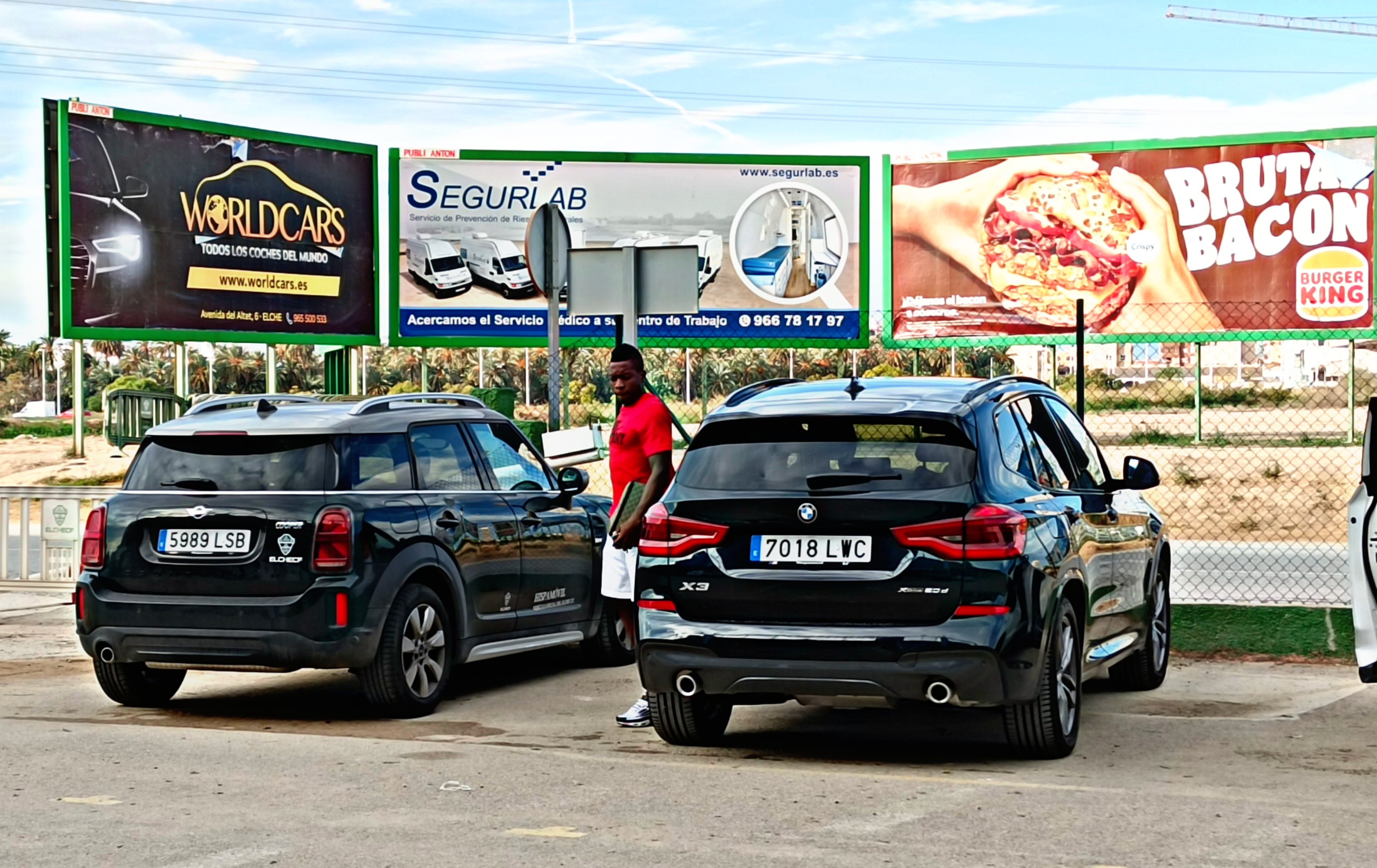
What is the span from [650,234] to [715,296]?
1.59 m

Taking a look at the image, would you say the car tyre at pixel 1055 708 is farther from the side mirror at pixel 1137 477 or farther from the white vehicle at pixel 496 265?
the white vehicle at pixel 496 265

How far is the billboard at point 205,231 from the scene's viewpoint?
2784cm

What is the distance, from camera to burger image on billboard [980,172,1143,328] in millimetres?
31906

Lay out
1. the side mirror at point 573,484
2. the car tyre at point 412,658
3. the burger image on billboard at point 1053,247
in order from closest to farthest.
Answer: the car tyre at point 412,658 < the side mirror at point 573,484 < the burger image on billboard at point 1053,247

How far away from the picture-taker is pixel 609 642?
38.7ft

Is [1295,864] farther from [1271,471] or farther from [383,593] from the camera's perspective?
[1271,471]

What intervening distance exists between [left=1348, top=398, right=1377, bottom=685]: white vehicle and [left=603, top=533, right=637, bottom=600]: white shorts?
3.64 m

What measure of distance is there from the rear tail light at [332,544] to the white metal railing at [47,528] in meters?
8.14

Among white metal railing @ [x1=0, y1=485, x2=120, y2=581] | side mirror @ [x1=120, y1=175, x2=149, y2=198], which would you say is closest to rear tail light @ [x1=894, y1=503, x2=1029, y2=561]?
white metal railing @ [x1=0, y1=485, x2=120, y2=581]

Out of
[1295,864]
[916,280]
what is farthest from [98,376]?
[1295,864]

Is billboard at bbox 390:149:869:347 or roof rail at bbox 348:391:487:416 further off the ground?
billboard at bbox 390:149:869:347

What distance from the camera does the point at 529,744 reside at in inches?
342

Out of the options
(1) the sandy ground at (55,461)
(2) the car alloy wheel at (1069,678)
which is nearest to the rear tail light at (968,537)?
(2) the car alloy wheel at (1069,678)

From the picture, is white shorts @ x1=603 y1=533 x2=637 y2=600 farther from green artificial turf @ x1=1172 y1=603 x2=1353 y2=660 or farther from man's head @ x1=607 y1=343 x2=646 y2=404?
green artificial turf @ x1=1172 y1=603 x2=1353 y2=660
